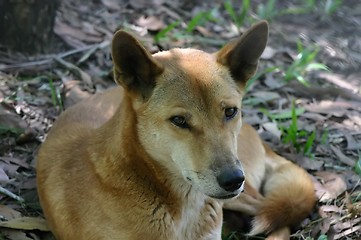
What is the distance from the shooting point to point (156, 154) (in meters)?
3.68

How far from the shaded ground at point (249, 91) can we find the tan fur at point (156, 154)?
0.51 m

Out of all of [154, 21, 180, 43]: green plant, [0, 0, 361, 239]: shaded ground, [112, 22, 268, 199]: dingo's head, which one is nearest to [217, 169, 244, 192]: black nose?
[112, 22, 268, 199]: dingo's head

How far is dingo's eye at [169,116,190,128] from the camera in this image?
3.57 metres

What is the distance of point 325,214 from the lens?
4.70 metres

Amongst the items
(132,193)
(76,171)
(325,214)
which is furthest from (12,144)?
(325,214)

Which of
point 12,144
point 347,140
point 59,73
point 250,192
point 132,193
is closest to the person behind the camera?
point 132,193

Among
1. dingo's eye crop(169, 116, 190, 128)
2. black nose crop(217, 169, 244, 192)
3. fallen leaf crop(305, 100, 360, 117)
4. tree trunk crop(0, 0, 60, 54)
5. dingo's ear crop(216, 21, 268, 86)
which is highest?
dingo's ear crop(216, 21, 268, 86)

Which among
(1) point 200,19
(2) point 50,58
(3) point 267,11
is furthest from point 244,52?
(3) point 267,11

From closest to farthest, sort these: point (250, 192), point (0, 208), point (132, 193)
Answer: point (132, 193), point (0, 208), point (250, 192)

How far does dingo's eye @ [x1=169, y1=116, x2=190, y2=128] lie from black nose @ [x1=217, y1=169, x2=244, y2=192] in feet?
Result: 1.14

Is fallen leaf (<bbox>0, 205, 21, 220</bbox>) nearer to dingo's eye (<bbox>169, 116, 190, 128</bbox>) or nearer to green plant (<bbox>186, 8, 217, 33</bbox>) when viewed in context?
dingo's eye (<bbox>169, 116, 190, 128</bbox>)

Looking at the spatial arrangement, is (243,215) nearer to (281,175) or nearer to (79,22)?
(281,175)

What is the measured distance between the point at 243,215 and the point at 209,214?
25.4 inches

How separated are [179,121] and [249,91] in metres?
2.86
